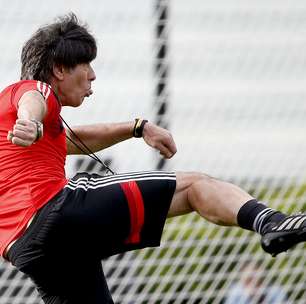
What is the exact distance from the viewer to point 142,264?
803 cm

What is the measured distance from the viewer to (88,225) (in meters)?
4.68

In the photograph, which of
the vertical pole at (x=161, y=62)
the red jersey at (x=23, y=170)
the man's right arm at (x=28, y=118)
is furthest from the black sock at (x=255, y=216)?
the vertical pole at (x=161, y=62)

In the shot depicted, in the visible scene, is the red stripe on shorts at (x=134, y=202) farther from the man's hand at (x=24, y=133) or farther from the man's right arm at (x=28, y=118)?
the man's hand at (x=24, y=133)

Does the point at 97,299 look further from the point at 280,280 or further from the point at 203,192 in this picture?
the point at 280,280

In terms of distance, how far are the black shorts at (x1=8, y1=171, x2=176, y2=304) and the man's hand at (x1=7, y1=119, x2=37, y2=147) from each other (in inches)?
19.9

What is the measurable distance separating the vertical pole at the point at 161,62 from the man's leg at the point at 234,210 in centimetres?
298

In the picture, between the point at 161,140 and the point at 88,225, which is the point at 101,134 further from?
the point at 88,225

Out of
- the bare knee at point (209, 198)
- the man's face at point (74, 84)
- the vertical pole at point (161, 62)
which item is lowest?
the vertical pole at point (161, 62)

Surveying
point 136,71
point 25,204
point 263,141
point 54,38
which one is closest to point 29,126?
A: point 25,204

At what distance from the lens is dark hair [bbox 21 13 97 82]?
507cm

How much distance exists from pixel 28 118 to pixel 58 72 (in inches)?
29.4

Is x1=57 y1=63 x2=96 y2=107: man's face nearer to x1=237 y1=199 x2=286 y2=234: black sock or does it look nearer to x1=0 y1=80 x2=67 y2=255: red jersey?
x1=0 y1=80 x2=67 y2=255: red jersey

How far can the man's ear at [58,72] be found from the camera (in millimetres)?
5066

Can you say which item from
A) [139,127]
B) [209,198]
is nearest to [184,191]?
[209,198]
